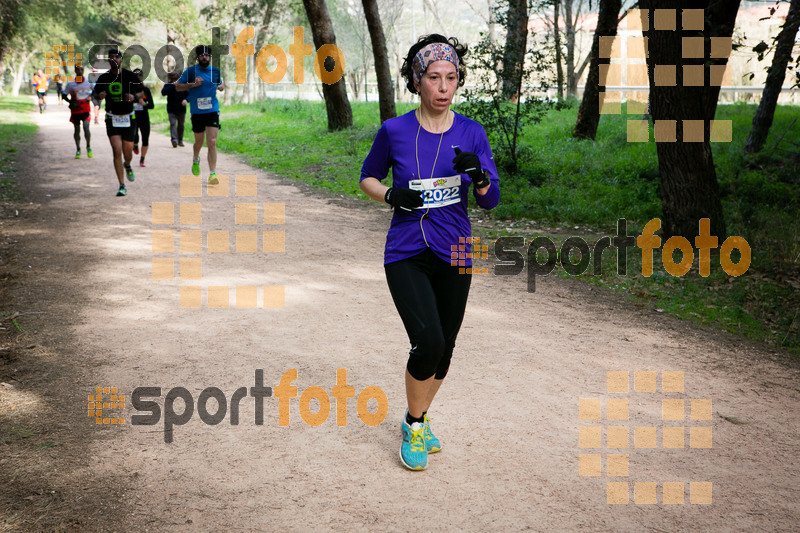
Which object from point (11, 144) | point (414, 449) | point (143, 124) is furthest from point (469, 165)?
point (11, 144)

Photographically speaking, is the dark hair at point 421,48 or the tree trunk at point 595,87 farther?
the tree trunk at point 595,87

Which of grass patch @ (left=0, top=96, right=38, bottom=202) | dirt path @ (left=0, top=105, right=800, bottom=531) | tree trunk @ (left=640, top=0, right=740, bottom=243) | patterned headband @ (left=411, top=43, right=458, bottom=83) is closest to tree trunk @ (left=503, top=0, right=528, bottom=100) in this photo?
tree trunk @ (left=640, top=0, right=740, bottom=243)

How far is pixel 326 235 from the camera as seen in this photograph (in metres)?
9.97

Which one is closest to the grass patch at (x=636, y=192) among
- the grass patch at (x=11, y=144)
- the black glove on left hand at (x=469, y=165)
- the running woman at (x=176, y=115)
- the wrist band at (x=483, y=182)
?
the running woman at (x=176, y=115)

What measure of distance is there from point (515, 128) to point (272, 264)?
6.28 meters

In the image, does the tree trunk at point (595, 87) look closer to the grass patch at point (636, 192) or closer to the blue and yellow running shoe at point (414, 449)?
the grass patch at point (636, 192)

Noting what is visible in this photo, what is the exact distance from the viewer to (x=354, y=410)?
15.5 ft

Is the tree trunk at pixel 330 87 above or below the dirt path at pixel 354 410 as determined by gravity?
above

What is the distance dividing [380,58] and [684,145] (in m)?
11.4

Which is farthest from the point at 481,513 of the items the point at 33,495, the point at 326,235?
the point at 326,235

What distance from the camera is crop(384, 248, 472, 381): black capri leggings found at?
11.9 ft

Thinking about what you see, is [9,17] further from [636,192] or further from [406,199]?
[406,199]

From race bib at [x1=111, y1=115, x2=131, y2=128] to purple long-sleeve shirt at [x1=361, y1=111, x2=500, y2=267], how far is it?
8.78 metres

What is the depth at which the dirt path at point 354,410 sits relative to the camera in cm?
352
